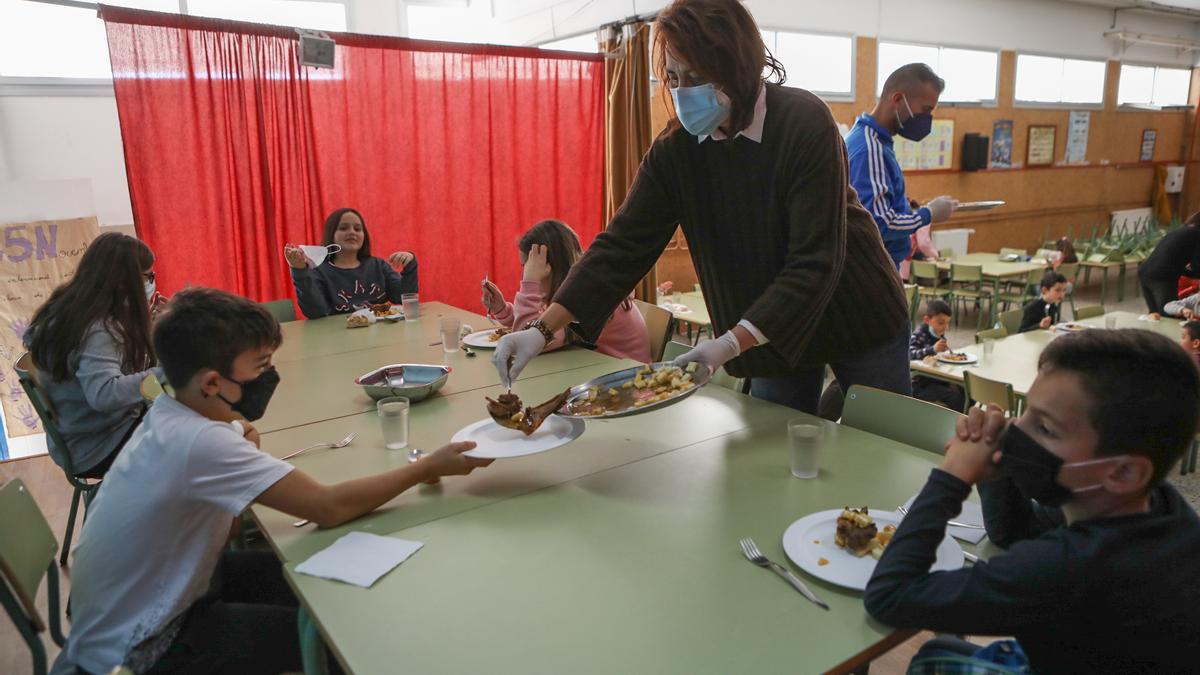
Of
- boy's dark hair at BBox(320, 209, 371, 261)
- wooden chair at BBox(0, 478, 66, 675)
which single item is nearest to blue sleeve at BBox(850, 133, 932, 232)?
boy's dark hair at BBox(320, 209, 371, 261)

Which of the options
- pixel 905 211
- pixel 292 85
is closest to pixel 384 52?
→ pixel 292 85

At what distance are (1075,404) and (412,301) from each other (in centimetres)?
314

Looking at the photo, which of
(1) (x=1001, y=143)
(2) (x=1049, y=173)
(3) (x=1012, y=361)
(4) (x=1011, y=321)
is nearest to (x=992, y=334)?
(4) (x=1011, y=321)

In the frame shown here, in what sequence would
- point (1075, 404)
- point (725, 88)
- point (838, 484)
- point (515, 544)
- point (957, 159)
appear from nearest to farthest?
point (1075, 404) → point (515, 544) → point (838, 484) → point (725, 88) → point (957, 159)

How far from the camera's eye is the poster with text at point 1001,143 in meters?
9.50

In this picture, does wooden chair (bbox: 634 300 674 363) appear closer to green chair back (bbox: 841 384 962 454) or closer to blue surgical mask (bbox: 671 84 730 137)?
green chair back (bbox: 841 384 962 454)

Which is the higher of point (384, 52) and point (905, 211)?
point (384, 52)

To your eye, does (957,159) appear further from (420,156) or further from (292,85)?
(292,85)

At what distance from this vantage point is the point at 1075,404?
3.39 feet

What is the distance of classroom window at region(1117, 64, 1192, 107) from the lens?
11.3 metres

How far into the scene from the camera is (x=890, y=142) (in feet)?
10.6

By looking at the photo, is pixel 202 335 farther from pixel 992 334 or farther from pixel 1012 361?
pixel 992 334

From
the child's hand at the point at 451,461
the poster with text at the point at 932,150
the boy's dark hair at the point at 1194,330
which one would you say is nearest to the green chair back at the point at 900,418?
the child's hand at the point at 451,461

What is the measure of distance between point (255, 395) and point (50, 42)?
170 inches
